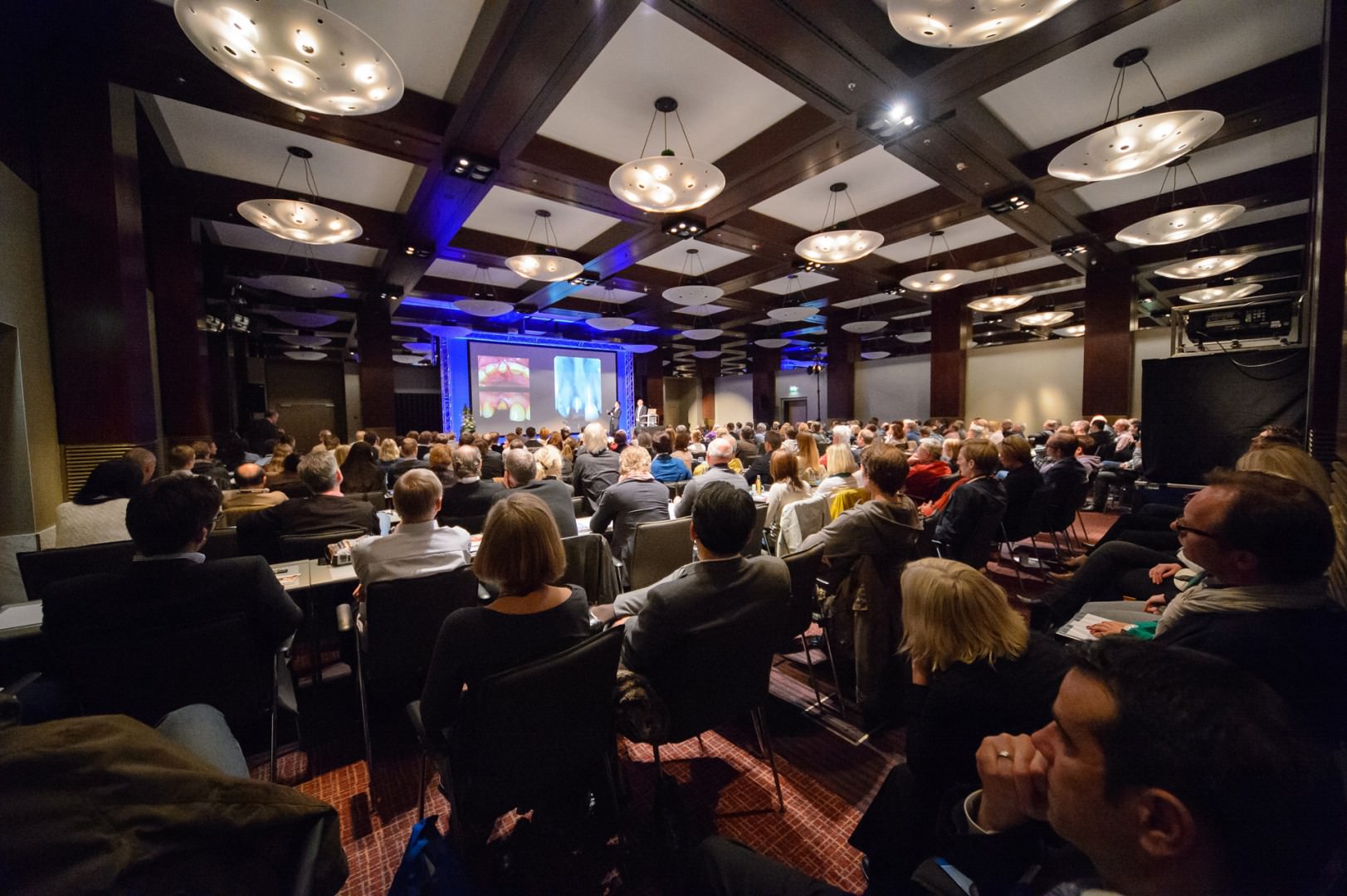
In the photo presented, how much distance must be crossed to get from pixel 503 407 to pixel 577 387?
2.25 m

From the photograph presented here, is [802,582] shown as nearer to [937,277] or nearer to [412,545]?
[412,545]

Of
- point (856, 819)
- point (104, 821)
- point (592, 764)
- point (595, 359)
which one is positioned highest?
point (595, 359)

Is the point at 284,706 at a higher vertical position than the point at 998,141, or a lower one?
lower

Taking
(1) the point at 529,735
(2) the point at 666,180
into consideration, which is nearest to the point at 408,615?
(1) the point at 529,735

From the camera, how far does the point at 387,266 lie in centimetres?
758

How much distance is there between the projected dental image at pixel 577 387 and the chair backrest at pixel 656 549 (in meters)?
11.6

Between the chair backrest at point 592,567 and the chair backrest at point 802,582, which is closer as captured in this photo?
the chair backrest at point 802,582

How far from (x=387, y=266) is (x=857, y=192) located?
691 cm

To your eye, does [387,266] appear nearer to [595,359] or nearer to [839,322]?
[595,359]


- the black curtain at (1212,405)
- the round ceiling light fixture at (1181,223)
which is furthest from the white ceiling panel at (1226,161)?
the black curtain at (1212,405)

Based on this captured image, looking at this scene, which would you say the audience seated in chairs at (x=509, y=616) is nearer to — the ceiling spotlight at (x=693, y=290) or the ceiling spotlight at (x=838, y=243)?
the ceiling spotlight at (x=838, y=243)

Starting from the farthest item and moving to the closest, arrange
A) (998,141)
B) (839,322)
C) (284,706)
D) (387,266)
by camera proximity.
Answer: (839,322), (387,266), (998,141), (284,706)

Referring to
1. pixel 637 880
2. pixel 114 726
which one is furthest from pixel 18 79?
pixel 637 880

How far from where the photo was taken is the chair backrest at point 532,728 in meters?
1.27
